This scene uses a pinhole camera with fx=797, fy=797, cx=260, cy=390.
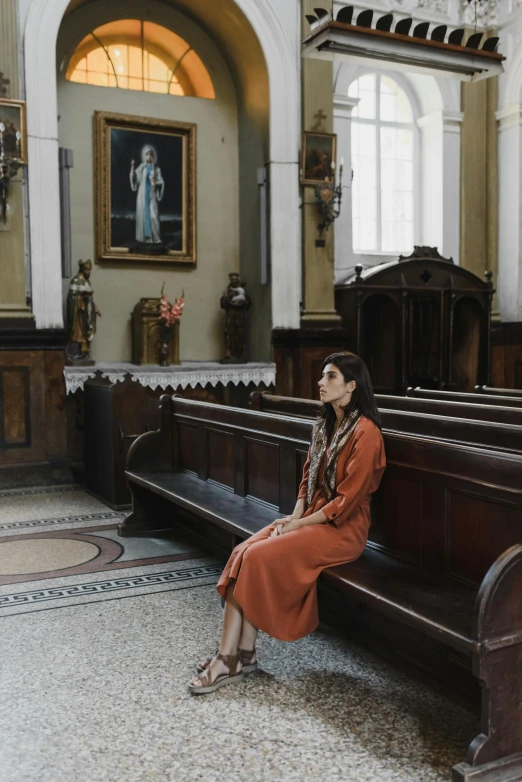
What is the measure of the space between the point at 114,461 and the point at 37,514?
78cm

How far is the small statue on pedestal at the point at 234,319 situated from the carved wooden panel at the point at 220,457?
435 centimetres

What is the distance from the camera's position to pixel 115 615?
415cm

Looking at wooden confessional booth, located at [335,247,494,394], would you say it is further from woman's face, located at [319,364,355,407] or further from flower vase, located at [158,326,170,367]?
woman's face, located at [319,364,355,407]

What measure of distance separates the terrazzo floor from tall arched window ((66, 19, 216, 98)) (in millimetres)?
7069

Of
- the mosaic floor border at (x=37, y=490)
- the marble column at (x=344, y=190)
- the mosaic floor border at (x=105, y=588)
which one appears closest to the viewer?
the mosaic floor border at (x=105, y=588)

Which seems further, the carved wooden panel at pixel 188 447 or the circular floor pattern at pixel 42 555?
the carved wooden panel at pixel 188 447

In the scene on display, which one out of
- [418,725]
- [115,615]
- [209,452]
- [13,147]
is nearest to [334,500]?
[418,725]

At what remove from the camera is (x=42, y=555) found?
17.6 ft

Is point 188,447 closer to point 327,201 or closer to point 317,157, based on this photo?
point 327,201

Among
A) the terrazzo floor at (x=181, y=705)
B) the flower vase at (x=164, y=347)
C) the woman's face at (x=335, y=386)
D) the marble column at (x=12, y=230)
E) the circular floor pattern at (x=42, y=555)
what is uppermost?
the marble column at (x=12, y=230)

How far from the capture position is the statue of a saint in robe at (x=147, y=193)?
31.5 feet

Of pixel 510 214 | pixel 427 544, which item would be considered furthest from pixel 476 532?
pixel 510 214

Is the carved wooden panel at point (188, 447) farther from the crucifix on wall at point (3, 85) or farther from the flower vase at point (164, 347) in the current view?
the crucifix on wall at point (3, 85)

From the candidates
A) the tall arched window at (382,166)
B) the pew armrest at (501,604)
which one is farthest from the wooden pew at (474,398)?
the tall arched window at (382,166)
